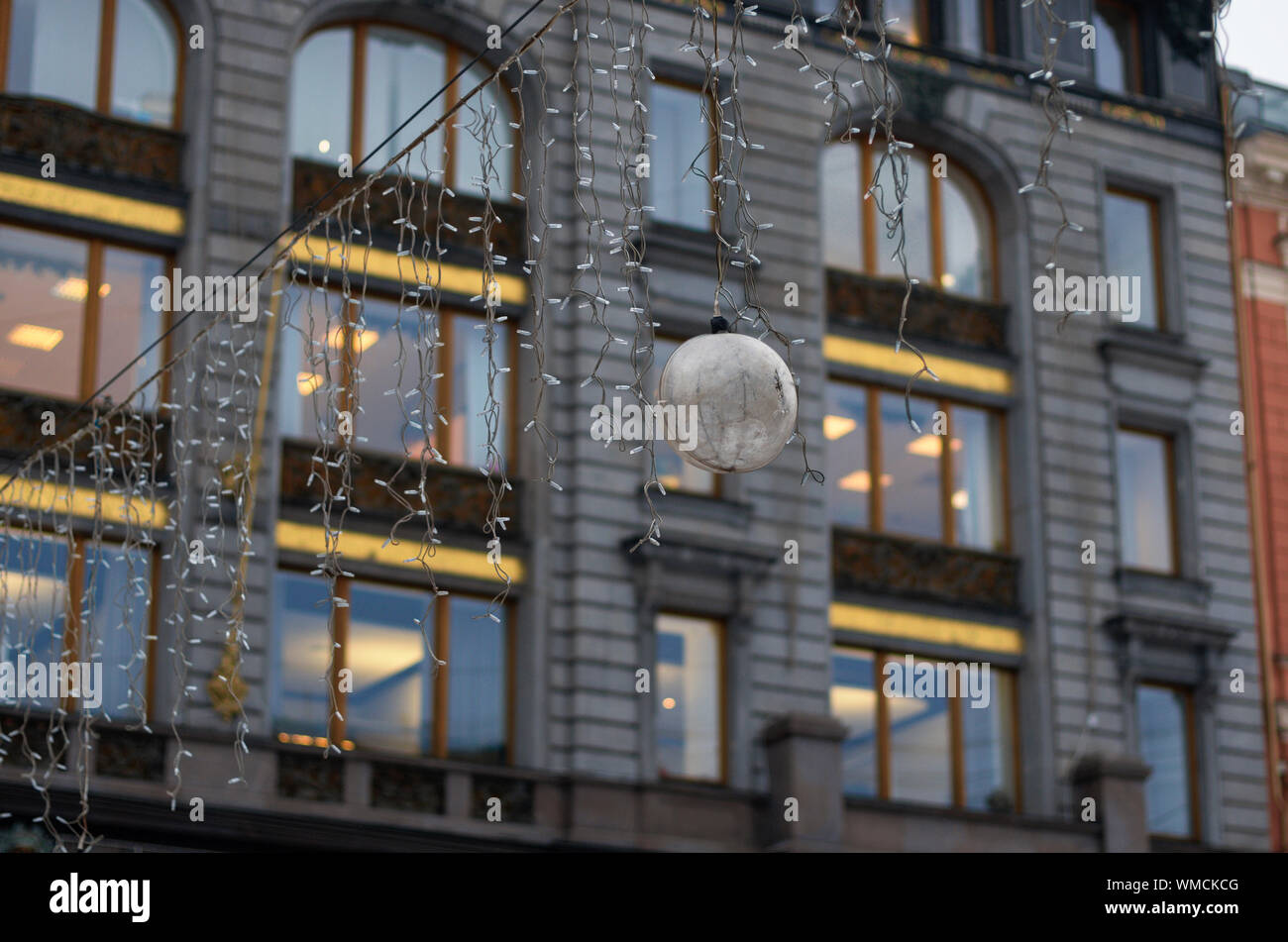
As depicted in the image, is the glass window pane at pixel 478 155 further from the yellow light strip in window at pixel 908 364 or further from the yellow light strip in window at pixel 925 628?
the yellow light strip in window at pixel 925 628

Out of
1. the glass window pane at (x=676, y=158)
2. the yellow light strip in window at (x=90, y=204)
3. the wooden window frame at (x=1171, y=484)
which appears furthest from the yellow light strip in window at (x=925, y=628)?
the yellow light strip in window at (x=90, y=204)

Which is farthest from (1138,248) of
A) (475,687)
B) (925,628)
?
(475,687)

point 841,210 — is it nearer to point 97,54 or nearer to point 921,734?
point 921,734

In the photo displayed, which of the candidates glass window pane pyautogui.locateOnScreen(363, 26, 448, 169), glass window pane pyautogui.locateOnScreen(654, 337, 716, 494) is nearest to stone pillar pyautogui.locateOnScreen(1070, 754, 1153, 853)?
glass window pane pyautogui.locateOnScreen(654, 337, 716, 494)

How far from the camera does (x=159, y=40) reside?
81.6 feet

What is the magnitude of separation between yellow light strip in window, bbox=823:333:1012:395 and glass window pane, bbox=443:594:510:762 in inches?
237

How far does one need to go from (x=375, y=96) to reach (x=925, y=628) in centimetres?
949

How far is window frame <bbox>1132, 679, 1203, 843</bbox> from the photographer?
28.6 m

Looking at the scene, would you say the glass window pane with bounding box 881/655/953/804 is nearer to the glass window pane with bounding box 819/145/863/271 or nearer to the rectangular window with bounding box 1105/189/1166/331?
the glass window pane with bounding box 819/145/863/271

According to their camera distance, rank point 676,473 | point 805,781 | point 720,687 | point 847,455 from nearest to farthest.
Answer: point 805,781
point 720,687
point 676,473
point 847,455

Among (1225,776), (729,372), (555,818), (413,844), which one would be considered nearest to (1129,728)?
(1225,776)

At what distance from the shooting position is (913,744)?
2742 centimetres

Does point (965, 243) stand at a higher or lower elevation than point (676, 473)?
higher

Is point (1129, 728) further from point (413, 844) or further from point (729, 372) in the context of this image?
point (729, 372)
